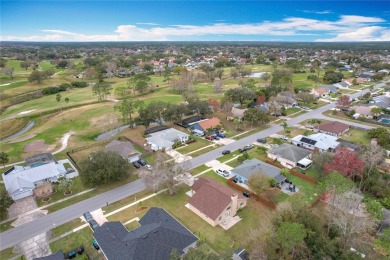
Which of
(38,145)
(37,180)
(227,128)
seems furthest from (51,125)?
(227,128)

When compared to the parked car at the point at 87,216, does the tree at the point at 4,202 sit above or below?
above

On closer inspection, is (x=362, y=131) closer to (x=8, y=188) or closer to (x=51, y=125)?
(x=8, y=188)

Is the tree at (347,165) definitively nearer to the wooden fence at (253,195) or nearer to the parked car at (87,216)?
the wooden fence at (253,195)

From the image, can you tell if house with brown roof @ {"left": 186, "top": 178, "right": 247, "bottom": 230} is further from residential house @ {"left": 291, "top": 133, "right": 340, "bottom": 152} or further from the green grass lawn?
the green grass lawn

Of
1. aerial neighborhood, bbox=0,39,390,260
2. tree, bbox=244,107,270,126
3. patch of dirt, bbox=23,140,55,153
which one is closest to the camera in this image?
aerial neighborhood, bbox=0,39,390,260

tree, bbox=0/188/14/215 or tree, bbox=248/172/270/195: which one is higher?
tree, bbox=248/172/270/195

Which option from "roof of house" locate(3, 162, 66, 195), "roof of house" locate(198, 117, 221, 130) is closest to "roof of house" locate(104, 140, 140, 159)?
"roof of house" locate(3, 162, 66, 195)

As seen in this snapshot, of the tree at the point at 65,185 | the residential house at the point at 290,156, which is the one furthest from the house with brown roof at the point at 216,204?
the tree at the point at 65,185
